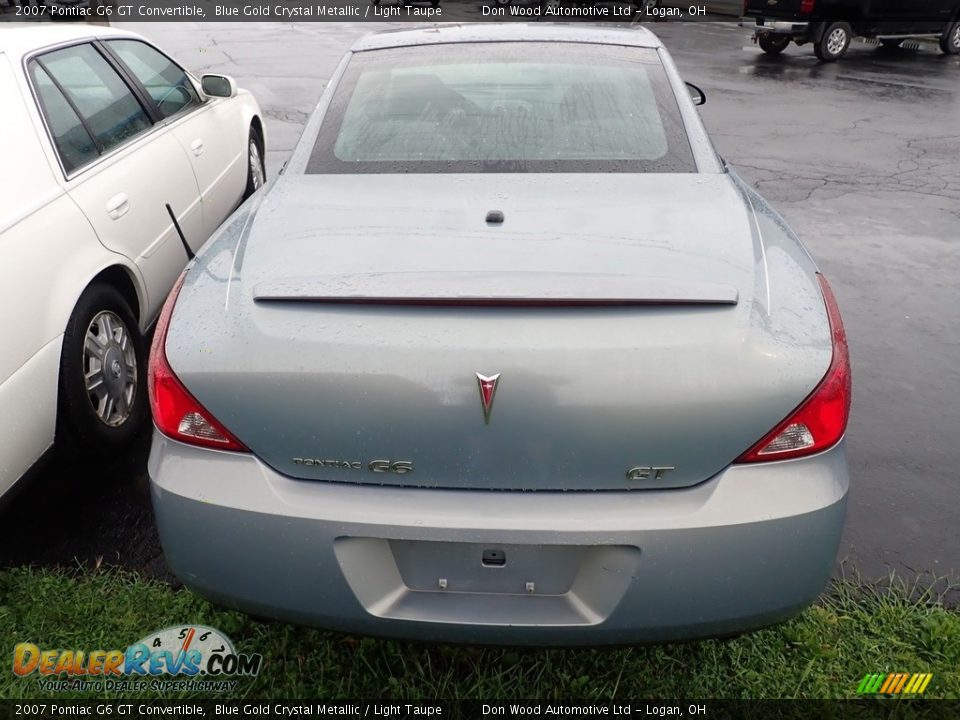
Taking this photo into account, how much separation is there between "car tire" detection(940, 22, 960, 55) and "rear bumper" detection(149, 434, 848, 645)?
697 inches

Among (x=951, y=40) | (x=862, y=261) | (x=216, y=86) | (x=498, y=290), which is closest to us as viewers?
(x=498, y=290)

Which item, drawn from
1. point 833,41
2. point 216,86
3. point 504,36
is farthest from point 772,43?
point 504,36

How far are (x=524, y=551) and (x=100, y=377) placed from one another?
2073 millimetres

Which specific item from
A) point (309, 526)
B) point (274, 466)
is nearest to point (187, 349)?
point (274, 466)

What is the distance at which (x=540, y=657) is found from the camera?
2.30 m

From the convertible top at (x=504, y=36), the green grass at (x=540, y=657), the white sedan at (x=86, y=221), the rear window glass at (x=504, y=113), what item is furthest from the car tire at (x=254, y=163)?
the green grass at (x=540, y=657)

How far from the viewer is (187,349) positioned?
6.01 feet

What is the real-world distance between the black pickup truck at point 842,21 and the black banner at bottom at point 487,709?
14.9 metres

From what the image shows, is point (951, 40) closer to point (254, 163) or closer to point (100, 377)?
point (254, 163)

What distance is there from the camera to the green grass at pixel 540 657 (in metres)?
2.22

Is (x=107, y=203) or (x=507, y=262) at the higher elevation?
(x=507, y=262)

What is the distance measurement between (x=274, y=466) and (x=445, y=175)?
→ 1.14 metres

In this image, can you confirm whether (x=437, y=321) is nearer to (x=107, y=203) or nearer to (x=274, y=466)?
(x=274, y=466)

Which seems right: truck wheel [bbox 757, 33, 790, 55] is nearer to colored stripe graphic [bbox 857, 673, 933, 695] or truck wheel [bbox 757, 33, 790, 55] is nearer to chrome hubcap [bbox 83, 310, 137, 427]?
chrome hubcap [bbox 83, 310, 137, 427]
